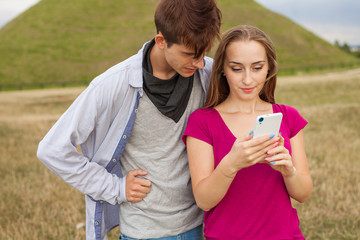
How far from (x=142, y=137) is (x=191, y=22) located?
30.0 inches

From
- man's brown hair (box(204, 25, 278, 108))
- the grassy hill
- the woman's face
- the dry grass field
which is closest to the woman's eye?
the woman's face

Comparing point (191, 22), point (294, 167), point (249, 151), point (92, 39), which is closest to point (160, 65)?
point (191, 22)

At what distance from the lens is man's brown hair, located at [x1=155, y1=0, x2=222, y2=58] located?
2201mm

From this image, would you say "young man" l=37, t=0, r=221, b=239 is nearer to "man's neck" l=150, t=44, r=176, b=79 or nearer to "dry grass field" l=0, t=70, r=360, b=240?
"man's neck" l=150, t=44, r=176, b=79

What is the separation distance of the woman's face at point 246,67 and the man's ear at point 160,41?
1.23 feet

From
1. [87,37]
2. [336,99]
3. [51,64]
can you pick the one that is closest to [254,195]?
[336,99]

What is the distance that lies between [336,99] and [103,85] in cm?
1397

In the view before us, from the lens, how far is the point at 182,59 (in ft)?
7.55

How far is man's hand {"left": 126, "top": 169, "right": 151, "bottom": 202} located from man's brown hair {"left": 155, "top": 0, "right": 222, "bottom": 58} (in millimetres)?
801

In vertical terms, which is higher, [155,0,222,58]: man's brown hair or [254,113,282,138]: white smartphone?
[155,0,222,58]: man's brown hair

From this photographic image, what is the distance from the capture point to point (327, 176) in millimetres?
5922

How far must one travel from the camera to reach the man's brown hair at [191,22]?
220cm

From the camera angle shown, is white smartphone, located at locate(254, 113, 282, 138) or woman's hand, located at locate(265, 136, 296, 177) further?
woman's hand, located at locate(265, 136, 296, 177)

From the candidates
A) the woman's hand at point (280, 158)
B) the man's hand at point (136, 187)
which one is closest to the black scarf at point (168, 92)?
the man's hand at point (136, 187)
